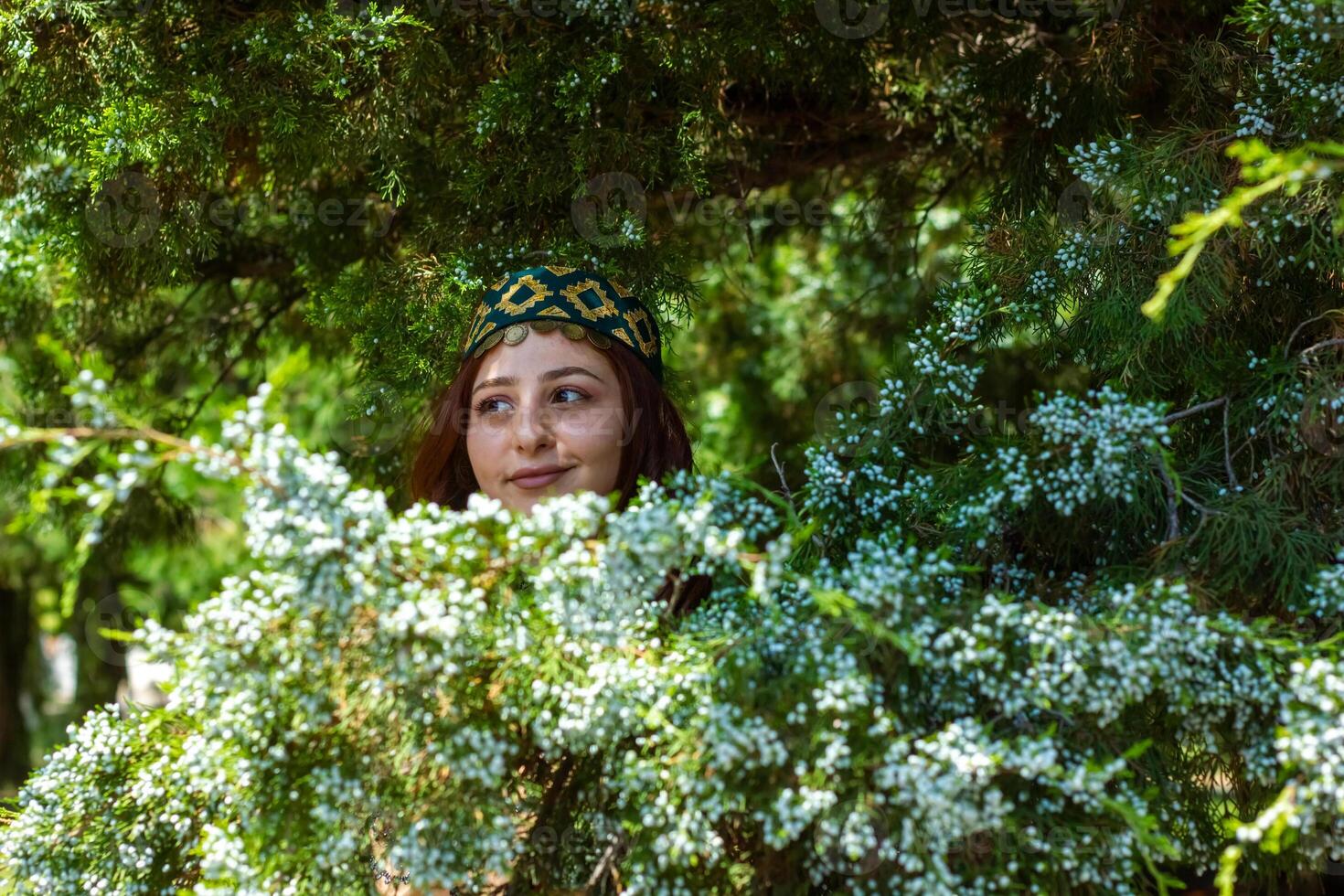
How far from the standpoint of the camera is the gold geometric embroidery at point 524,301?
271 cm

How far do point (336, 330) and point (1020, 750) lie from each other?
2.77 meters

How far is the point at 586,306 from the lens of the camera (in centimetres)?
274

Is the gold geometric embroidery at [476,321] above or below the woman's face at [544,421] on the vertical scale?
above

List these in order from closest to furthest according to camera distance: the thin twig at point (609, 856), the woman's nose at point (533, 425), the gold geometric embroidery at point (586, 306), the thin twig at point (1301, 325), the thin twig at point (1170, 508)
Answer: the thin twig at point (609, 856)
the thin twig at point (1170, 508)
the thin twig at point (1301, 325)
the woman's nose at point (533, 425)
the gold geometric embroidery at point (586, 306)

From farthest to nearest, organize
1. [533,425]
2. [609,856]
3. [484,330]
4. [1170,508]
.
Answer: [484,330], [533,425], [1170,508], [609,856]

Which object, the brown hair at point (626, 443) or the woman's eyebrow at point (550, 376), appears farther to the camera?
the brown hair at point (626, 443)

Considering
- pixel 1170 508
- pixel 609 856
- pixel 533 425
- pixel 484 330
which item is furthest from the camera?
pixel 484 330

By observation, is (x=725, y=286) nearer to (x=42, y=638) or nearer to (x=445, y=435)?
(x=445, y=435)

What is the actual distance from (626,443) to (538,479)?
0.25 meters

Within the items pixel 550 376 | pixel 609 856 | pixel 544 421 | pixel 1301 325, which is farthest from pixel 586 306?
pixel 1301 325

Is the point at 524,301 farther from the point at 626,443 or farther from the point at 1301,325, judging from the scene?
the point at 1301,325

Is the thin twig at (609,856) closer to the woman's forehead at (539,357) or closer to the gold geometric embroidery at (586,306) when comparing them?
the woman's forehead at (539,357)

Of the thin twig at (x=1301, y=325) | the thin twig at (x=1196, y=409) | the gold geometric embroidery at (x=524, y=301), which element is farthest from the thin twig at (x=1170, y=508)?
the gold geometric embroidery at (x=524, y=301)

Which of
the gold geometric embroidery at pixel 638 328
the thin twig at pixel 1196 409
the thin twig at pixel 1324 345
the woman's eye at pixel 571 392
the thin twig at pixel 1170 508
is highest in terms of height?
the gold geometric embroidery at pixel 638 328
